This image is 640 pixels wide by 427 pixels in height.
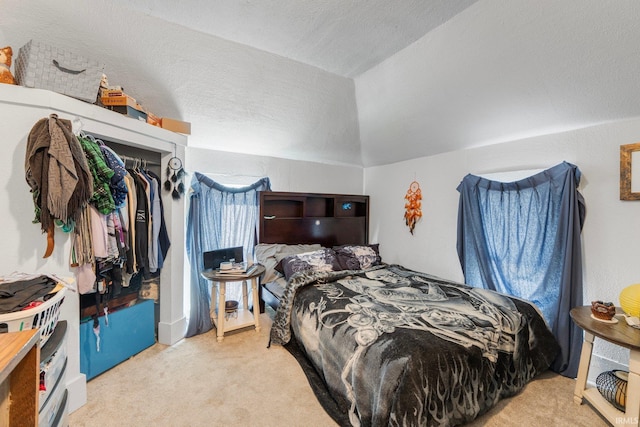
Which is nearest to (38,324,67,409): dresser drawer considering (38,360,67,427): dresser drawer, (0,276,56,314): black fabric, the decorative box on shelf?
(38,360,67,427): dresser drawer

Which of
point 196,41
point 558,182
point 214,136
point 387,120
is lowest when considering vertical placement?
point 558,182

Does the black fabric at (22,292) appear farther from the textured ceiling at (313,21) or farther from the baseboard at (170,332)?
the textured ceiling at (313,21)

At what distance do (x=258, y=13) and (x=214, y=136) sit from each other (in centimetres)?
132

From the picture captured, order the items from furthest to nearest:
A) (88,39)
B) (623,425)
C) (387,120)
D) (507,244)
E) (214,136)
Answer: (387,120)
(214,136)
(507,244)
(88,39)
(623,425)

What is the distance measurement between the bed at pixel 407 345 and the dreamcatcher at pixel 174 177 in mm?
1338

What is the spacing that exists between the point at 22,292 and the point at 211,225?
5.62 ft

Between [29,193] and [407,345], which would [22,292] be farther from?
[407,345]

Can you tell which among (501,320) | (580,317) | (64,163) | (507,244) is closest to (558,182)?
(507,244)

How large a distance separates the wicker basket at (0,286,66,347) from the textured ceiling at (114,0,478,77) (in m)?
1.91

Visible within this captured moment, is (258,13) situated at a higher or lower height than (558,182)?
higher

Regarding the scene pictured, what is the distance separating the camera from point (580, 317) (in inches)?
67.9

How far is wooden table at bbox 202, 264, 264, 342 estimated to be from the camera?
2463 millimetres

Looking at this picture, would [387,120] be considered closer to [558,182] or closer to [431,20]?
[431,20]

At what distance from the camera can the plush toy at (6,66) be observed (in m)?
1.51
